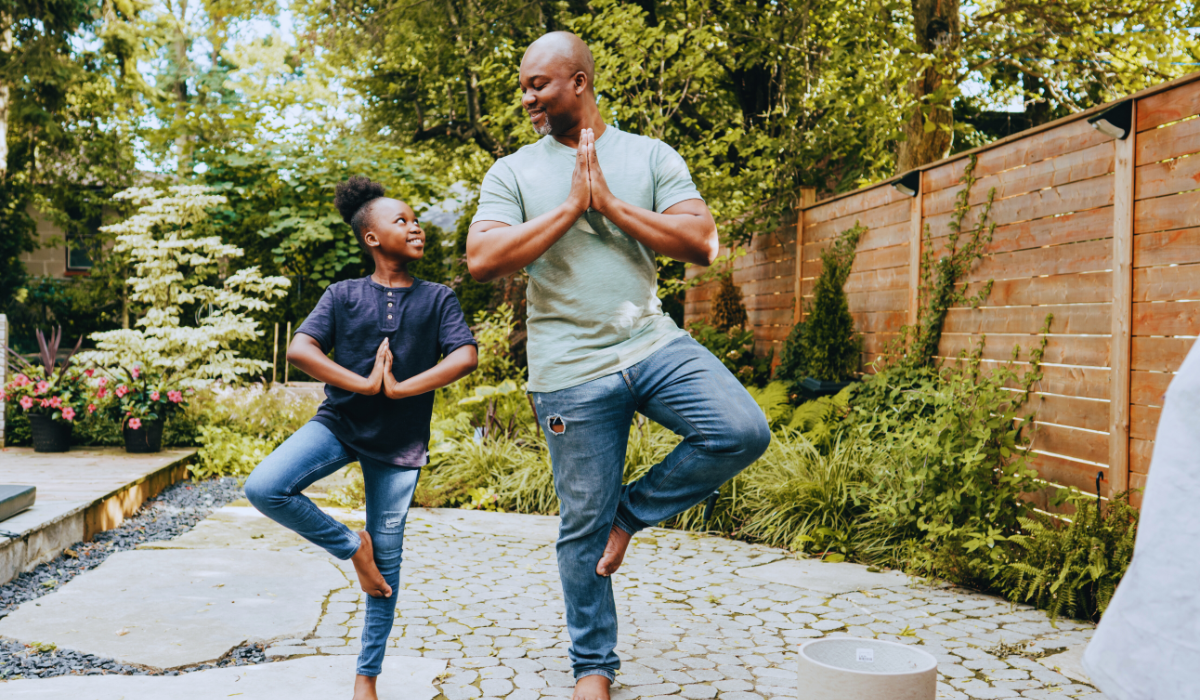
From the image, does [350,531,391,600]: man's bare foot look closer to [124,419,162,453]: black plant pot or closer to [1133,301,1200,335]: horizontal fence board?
[1133,301,1200,335]: horizontal fence board

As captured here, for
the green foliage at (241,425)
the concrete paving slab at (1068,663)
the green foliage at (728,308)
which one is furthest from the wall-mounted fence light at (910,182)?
the green foliage at (241,425)

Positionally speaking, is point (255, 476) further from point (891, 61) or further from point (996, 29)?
point (996, 29)

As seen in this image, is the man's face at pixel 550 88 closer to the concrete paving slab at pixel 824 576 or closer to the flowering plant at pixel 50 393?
the concrete paving slab at pixel 824 576

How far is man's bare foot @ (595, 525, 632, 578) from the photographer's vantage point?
243 centimetres

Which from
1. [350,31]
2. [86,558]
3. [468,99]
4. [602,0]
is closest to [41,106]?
[350,31]

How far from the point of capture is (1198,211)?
11.5 feet

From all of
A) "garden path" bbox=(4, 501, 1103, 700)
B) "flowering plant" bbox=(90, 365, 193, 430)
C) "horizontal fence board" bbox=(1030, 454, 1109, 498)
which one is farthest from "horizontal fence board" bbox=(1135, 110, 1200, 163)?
"flowering plant" bbox=(90, 365, 193, 430)

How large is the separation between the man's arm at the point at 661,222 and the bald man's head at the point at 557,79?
0.43 feet

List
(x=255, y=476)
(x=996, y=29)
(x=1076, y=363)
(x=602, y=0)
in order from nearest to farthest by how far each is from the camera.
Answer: (x=255, y=476) → (x=1076, y=363) → (x=602, y=0) → (x=996, y=29)

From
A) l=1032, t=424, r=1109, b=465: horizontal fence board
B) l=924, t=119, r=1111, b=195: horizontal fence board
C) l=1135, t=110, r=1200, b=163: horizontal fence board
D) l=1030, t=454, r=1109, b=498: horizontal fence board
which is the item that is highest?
l=924, t=119, r=1111, b=195: horizontal fence board

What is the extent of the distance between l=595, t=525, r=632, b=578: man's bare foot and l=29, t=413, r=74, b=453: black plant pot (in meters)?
6.14

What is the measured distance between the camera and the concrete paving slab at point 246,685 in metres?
2.54

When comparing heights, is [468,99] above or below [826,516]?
above

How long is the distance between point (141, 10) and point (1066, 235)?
57.2 ft
